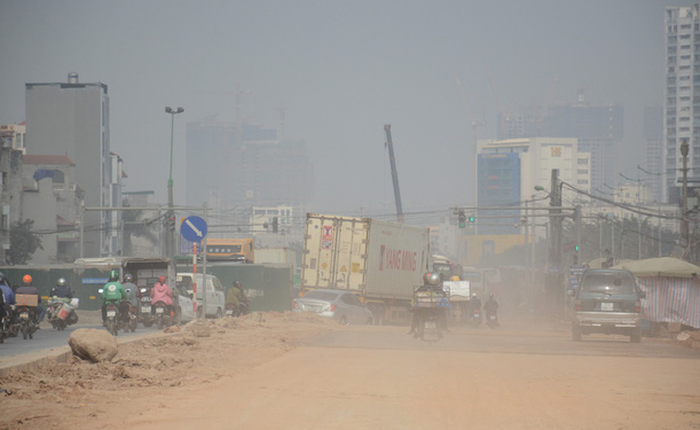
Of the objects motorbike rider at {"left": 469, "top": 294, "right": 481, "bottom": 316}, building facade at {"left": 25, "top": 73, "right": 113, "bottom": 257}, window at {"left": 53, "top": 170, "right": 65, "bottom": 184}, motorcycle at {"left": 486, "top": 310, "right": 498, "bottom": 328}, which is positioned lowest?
motorcycle at {"left": 486, "top": 310, "right": 498, "bottom": 328}

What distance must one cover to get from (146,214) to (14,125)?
23313 mm

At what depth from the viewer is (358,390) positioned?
517 inches

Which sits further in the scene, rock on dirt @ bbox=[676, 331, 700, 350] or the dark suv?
the dark suv

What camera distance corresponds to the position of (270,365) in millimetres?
16844

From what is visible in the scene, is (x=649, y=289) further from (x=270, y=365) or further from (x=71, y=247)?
(x=71, y=247)

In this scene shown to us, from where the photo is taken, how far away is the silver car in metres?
33.8

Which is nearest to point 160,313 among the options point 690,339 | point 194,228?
point 194,228

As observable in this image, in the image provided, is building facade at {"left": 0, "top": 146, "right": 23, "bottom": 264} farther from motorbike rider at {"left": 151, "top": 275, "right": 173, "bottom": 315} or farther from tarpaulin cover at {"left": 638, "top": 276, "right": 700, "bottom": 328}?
tarpaulin cover at {"left": 638, "top": 276, "right": 700, "bottom": 328}

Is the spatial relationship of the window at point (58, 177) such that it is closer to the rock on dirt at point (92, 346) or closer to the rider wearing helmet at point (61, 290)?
the rider wearing helmet at point (61, 290)

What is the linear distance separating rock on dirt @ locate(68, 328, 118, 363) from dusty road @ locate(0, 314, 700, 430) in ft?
0.94

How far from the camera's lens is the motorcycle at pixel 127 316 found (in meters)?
26.5

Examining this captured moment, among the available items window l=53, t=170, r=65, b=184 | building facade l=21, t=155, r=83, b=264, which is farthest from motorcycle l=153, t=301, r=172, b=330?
window l=53, t=170, r=65, b=184

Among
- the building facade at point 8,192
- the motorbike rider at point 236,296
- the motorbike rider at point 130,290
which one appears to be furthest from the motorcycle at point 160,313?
the building facade at point 8,192

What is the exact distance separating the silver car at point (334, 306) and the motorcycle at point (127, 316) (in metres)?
7.92
